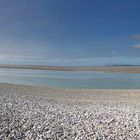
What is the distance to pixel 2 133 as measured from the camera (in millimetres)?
8898

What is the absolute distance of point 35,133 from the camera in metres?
9.19

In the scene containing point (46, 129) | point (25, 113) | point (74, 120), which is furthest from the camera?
point (25, 113)

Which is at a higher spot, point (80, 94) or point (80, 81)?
point (80, 81)

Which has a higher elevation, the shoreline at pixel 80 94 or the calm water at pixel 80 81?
the calm water at pixel 80 81

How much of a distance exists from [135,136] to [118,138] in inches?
29.2

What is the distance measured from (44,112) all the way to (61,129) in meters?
2.97

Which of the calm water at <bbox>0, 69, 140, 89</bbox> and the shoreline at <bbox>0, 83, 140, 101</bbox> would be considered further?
the calm water at <bbox>0, 69, 140, 89</bbox>

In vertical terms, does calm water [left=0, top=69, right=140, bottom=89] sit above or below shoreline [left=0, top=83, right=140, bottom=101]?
above

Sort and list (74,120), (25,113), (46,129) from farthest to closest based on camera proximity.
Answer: (25,113) → (74,120) → (46,129)

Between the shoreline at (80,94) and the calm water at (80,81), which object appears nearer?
the shoreline at (80,94)

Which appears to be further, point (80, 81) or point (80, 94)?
point (80, 81)

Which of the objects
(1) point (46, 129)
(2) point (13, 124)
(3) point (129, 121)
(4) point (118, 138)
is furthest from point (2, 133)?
(3) point (129, 121)

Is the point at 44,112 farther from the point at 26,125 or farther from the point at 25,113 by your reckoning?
the point at 26,125

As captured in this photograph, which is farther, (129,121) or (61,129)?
(129,121)
